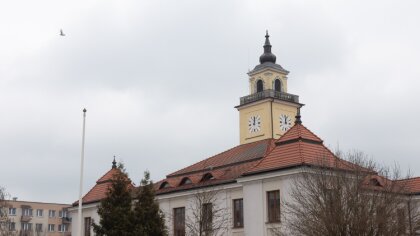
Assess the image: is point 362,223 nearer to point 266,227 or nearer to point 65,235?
point 266,227

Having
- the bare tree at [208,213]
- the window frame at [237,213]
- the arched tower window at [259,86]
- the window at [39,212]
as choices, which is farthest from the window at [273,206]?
the window at [39,212]

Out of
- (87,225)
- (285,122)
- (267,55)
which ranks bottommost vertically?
(87,225)

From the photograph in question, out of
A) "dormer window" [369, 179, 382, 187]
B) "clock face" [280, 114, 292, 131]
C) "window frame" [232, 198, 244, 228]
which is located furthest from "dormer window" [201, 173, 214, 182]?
"dormer window" [369, 179, 382, 187]

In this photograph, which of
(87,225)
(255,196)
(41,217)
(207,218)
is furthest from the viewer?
(41,217)

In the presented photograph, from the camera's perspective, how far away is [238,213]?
44750mm

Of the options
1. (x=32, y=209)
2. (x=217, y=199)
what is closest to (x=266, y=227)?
(x=217, y=199)

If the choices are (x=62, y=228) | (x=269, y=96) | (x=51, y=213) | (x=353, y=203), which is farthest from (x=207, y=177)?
(x=62, y=228)

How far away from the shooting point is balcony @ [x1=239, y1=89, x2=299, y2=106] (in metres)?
57.7

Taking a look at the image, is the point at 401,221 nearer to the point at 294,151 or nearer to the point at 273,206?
the point at 294,151

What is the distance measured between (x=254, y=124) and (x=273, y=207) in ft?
58.1

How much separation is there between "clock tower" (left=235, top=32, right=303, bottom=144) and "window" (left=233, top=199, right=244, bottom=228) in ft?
42.0

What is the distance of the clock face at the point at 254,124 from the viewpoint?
5762 centimetres

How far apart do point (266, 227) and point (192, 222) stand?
23.4ft

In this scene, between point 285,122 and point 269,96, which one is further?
point 285,122
